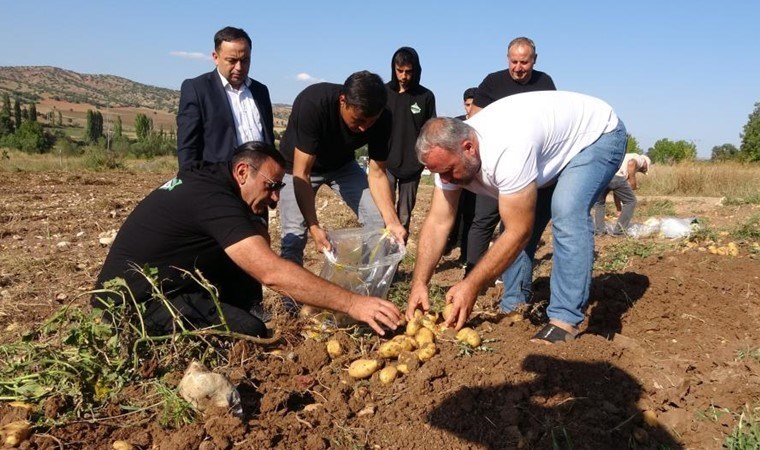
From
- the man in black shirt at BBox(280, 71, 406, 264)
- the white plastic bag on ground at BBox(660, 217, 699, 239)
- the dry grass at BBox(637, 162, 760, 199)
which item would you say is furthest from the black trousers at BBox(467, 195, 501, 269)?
the dry grass at BBox(637, 162, 760, 199)

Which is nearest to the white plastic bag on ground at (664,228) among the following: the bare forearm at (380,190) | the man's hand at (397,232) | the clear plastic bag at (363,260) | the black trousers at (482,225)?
the black trousers at (482,225)

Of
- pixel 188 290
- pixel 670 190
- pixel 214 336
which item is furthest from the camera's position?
pixel 670 190

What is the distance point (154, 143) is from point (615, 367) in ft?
119

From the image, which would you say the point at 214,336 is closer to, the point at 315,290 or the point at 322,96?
the point at 315,290

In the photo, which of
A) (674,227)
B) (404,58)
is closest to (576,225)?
(404,58)

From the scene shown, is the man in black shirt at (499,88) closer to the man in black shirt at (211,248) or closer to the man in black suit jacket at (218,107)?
the man in black suit jacket at (218,107)

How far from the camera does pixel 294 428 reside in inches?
91.3

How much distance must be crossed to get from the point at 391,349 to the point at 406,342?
8 cm

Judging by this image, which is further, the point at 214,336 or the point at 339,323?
the point at 339,323

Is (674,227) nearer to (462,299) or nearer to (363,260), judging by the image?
(363,260)

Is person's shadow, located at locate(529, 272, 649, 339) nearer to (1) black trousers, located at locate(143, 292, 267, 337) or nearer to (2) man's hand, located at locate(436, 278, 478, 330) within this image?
(2) man's hand, located at locate(436, 278, 478, 330)

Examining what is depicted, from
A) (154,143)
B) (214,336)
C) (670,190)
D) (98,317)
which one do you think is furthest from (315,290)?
(154,143)

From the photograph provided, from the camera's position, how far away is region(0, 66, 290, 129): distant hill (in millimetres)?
88812

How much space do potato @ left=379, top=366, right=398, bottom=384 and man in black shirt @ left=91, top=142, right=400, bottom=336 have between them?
196mm
